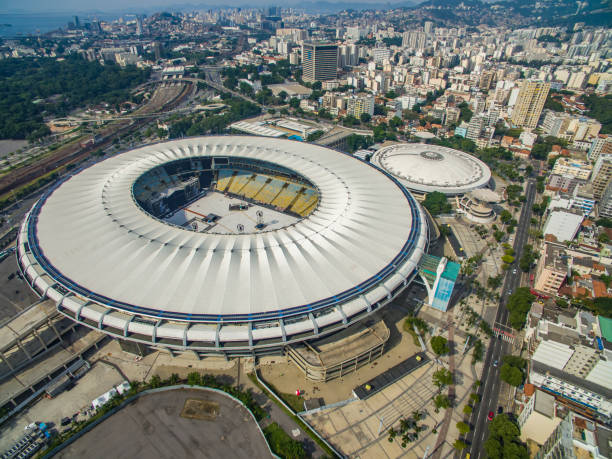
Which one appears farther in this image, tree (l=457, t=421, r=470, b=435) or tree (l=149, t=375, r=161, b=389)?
tree (l=149, t=375, r=161, b=389)

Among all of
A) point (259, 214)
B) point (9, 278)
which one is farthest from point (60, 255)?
point (259, 214)

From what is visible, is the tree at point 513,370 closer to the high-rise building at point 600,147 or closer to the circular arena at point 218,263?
the circular arena at point 218,263

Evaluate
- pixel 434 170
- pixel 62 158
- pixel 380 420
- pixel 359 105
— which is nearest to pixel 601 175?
pixel 434 170

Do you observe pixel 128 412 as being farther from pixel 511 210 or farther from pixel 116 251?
pixel 511 210

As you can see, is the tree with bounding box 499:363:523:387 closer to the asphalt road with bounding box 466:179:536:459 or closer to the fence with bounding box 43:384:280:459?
the asphalt road with bounding box 466:179:536:459

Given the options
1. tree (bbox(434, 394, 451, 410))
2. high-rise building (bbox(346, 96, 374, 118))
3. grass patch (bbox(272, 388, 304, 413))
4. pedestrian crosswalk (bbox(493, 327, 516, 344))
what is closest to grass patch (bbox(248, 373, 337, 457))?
grass patch (bbox(272, 388, 304, 413))
